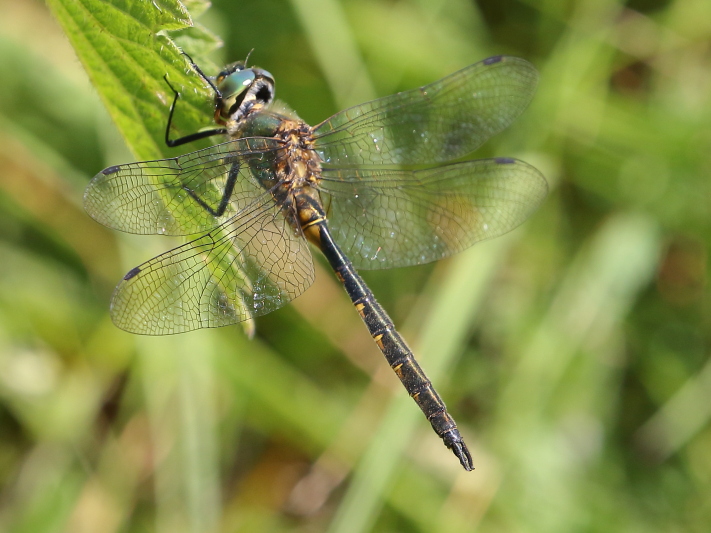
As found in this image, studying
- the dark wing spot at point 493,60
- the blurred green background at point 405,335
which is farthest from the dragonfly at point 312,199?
the blurred green background at point 405,335

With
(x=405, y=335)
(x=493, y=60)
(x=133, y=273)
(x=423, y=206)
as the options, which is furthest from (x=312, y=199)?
(x=405, y=335)

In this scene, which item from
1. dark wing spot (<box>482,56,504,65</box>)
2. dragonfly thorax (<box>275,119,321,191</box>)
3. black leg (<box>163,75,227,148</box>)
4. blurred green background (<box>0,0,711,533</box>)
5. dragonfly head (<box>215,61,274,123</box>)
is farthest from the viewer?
blurred green background (<box>0,0,711,533</box>)

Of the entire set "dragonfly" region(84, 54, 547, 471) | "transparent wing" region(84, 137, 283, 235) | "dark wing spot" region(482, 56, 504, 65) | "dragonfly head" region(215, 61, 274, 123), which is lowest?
"dragonfly" region(84, 54, 547, 471)

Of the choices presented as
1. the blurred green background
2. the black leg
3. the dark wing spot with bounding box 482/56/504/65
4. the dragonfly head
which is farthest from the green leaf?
the dark wing spot with bounding box 482/56/504/65

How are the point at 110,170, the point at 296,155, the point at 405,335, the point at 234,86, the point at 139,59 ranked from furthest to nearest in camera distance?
the point at 405,335 < the point at 296,155 < the point at 234,86 < the point at 110,170 < the point at 139,59

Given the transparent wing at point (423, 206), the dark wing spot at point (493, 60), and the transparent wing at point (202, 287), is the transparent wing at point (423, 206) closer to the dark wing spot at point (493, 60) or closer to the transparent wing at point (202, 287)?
the dark wing spot at point (493, 60)

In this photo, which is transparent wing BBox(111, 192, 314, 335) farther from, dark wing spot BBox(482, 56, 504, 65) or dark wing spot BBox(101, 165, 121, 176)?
dark wing spot BBox(482, 56, 504, 65)

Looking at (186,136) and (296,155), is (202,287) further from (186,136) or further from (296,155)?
(296,155)
